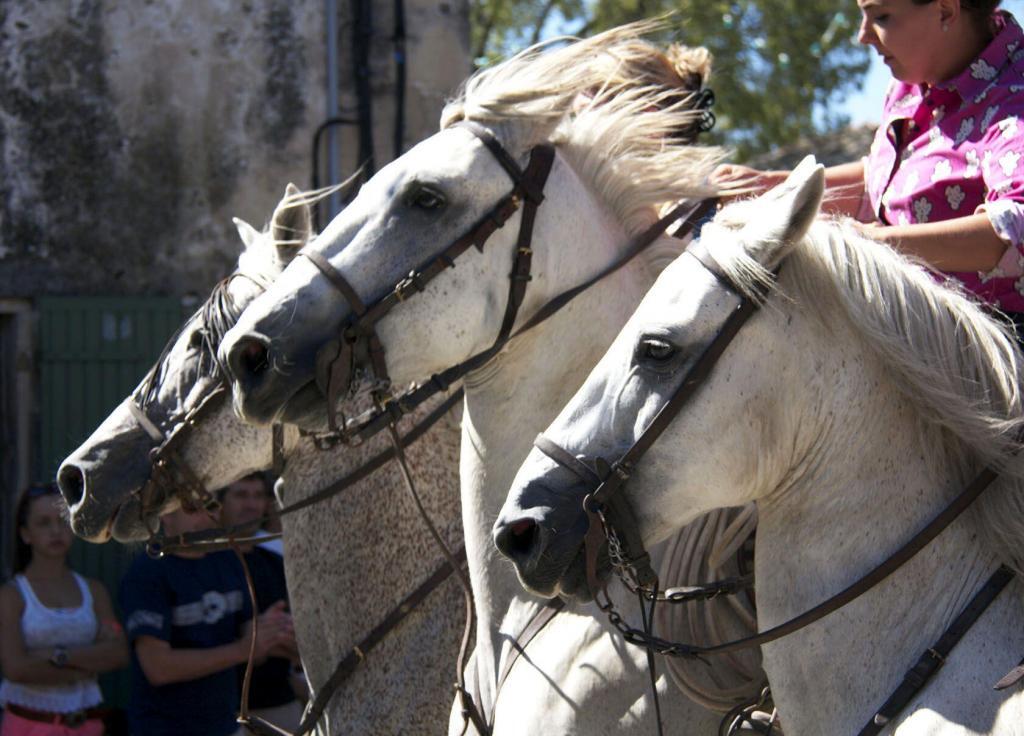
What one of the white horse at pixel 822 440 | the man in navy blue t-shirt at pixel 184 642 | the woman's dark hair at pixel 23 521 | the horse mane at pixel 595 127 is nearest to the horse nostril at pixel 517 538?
the white horse at pixel 822 440

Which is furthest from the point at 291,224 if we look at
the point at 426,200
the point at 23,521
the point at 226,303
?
the point at 23,521

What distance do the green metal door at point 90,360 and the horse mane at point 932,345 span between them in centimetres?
603

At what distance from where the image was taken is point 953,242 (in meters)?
2.98

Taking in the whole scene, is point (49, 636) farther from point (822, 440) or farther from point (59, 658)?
point (822, 440)

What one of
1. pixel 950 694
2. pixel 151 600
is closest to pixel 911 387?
pixel 950 694

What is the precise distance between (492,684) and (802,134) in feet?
64.8

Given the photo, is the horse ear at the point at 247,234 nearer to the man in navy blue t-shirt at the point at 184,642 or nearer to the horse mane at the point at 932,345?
the man in navy blue t-shirt at the point at 184,642

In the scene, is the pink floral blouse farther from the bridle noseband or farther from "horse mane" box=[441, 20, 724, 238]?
the bridle noseband

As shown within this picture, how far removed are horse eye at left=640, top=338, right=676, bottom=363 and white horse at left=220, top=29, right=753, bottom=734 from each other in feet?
2.84

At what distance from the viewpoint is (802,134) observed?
22.3 meters

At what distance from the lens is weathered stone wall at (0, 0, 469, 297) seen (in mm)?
8188

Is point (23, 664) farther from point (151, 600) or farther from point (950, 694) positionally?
point (950, 694)

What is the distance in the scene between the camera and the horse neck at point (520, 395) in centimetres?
358

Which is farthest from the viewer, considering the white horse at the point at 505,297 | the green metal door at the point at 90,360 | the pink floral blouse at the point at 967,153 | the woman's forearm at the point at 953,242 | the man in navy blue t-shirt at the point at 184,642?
the green metal door at the point at 90,360
